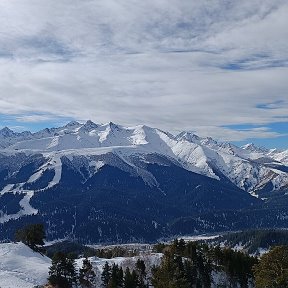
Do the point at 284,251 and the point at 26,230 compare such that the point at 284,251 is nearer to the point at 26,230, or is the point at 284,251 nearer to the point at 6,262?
the point at 6,262

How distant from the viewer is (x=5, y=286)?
106875 mm

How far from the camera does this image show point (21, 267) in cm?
12612

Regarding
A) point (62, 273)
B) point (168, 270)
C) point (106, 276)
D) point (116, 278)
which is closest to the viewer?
point (168, 270)

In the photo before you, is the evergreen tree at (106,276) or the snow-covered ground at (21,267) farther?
the evergreen tree at (106,276)

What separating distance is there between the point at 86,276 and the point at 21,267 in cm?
1801

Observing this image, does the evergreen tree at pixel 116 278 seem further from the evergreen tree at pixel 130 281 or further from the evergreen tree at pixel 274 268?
the evergreen tree at pixel 274 268

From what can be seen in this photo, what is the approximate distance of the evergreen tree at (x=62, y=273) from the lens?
375 ft

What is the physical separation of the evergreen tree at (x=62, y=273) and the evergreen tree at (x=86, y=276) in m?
2.41

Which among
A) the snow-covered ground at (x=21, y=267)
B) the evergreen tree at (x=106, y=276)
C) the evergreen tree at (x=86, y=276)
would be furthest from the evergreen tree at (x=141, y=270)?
the snow-covered ground at (x=21, y=267)

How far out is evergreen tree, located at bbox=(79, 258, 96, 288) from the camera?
4712 inches

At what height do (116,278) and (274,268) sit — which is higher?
(274,268)

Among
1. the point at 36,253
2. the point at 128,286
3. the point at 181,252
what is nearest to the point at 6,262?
the point at 36,253

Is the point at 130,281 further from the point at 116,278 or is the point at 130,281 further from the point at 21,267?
the point at 21,267

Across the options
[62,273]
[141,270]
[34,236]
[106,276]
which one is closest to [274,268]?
[106,276]
